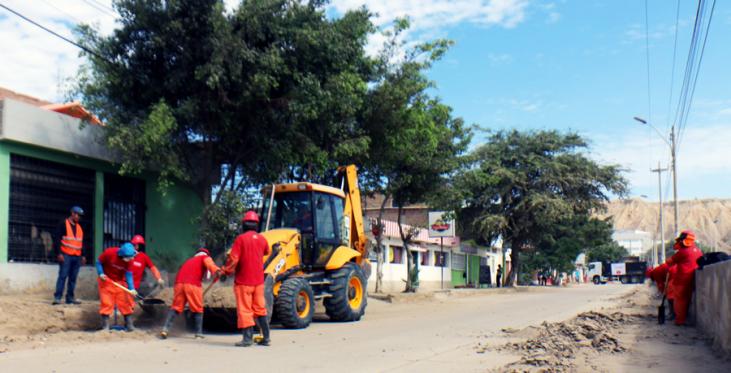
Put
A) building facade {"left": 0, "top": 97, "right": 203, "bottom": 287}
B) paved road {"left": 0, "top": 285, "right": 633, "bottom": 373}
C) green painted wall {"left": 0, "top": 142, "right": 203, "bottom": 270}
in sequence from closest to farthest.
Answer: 1. paved road {"left": 0, "top": 285, "right": 633, "bottom": 373}
2. building facade {"left": 0, "top": 97, "right": 203, "bottom": 287}
3. green painted wall {"left": 0, "top": 142, "right": 203, "bottom": 270}

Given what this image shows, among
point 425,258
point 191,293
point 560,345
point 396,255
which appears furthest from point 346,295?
point 425,258

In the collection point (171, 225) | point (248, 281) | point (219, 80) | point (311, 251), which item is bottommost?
point (248, 281)

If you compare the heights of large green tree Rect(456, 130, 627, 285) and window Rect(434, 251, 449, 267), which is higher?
large green tree Rect(456, 130, 627, 285)

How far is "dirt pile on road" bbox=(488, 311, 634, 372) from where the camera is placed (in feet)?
26.4

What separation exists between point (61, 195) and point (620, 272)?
6758 cm

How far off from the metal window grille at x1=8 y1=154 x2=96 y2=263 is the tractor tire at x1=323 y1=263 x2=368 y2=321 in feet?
19.1

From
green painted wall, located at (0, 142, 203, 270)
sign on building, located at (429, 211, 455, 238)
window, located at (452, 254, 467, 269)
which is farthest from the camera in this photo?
window, located at (452, 254, 467, 269)

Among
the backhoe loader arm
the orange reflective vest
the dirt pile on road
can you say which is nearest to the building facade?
the orange reflective vest

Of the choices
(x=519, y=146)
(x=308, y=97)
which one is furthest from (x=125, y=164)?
(x=519, y=146)

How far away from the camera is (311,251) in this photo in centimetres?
1423

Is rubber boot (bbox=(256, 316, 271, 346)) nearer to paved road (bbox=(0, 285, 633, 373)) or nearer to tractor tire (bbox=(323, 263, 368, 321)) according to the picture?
paved road (bbox=(0, 285, 633, 373))

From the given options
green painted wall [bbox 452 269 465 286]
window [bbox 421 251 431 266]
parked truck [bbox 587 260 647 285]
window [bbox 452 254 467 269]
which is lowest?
parked truck [bbox 587 260 647 285]

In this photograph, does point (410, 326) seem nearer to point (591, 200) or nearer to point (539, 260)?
point (591, 200)

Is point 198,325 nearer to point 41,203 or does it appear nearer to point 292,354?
point 292,354
